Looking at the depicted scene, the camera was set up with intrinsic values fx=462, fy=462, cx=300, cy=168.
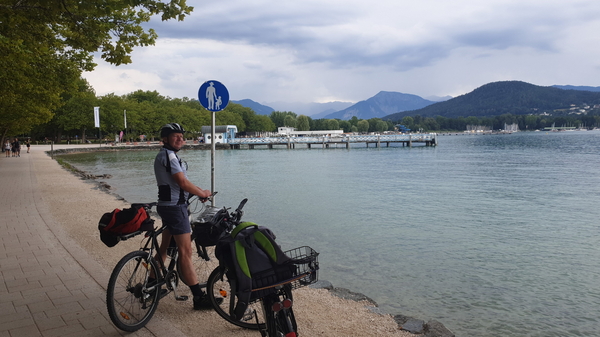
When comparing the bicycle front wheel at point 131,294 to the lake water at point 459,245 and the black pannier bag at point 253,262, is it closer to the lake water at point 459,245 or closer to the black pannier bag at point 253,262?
the black pannier bag at point 253,262

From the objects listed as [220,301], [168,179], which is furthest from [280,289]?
[168,179]

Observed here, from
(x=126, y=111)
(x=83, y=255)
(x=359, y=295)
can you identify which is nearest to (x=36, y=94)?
(x=83, y=255)

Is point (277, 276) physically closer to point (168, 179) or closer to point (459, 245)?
point (168, 179)

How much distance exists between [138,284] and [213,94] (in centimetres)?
487

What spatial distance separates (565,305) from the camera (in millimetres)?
7656

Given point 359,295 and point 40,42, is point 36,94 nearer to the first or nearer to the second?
point 40,42

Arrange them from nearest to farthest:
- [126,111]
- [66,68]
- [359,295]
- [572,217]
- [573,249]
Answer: [359,295], [573,249], [572,217], [66,68], [126,111]

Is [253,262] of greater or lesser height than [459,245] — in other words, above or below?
above

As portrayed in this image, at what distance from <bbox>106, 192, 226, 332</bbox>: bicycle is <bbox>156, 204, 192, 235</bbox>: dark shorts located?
125 mm

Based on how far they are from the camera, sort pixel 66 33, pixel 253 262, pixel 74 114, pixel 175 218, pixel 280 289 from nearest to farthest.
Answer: pixel 253 262
pixel 280 289
pixel 175 218
pixel 66 33
pixel 74 114

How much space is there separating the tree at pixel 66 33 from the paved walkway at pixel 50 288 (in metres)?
3.82

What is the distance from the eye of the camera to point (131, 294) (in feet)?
15.2

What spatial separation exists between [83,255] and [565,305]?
7.98 m

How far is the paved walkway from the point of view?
15.3 ft
